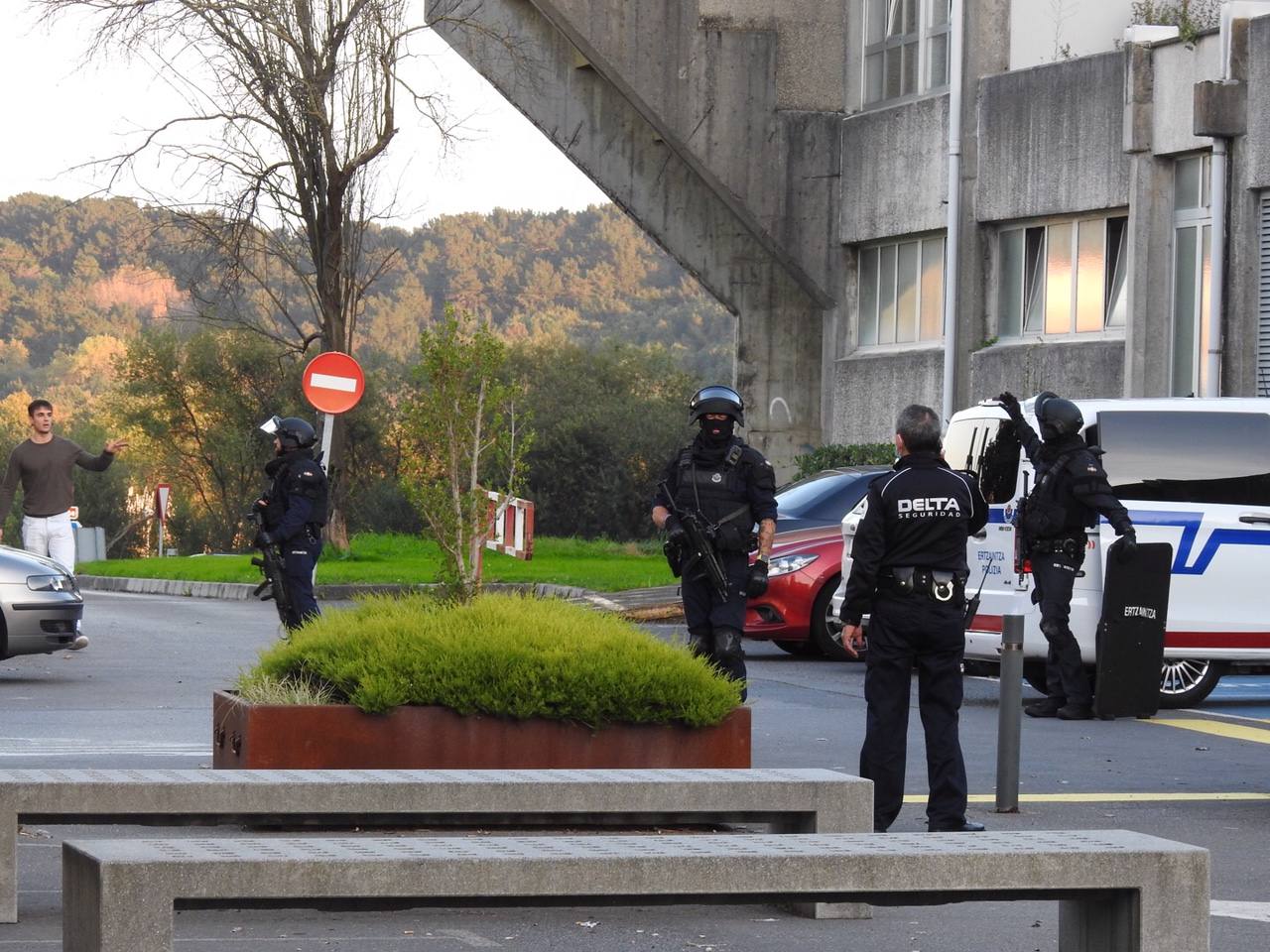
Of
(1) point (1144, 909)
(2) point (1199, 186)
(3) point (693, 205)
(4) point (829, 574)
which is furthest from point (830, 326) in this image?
(1) point (1144, 909)

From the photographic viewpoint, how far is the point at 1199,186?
2536 cm

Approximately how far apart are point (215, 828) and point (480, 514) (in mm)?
4240

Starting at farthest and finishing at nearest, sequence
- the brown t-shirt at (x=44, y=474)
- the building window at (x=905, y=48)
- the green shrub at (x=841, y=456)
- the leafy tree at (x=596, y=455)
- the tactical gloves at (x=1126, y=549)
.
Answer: the leafy tree at (x=596, y=455) < the building window at (x=905, y=48) < the green shrub at (x=841, y=456) < the brown t-shirt at (x=44, y=474) < the tactical gloves at (x=1126, y=549)

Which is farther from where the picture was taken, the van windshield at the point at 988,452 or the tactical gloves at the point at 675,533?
the van windshield at the point at 988,452

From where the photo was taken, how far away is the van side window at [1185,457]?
14188 mm

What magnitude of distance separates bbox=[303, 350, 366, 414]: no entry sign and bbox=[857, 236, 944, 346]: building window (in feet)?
38.1

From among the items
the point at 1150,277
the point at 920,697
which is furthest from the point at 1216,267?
the point at 920,697

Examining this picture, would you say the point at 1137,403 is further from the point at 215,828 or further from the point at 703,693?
the point at 215,828

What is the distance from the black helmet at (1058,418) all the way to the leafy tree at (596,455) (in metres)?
42.0

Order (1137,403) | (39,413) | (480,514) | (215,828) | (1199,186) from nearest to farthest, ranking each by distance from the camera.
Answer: (215,828) < (480,514) < (1137,403) < (39,413) < (1199,186)

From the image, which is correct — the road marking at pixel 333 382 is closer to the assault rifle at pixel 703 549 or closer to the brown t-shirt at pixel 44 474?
the brown t-shirt at pixel 44 474

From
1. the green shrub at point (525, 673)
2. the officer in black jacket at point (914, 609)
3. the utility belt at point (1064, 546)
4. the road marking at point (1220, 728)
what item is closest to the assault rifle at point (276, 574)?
the utility belt at point (1064, 546)

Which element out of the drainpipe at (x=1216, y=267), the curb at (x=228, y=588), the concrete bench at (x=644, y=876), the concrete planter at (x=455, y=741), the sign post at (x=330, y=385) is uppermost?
the drainpipe at (x=1216, y=267)

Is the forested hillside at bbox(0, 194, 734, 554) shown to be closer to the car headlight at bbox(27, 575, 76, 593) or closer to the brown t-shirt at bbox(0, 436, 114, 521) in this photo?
the brown t-shirt at bbox(0, 436, 114, 521)
